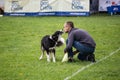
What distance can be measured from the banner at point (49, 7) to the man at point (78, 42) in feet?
80.2

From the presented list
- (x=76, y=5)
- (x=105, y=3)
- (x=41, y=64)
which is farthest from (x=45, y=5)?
(x=41, y=64)

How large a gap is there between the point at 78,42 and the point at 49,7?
24923 millimetres

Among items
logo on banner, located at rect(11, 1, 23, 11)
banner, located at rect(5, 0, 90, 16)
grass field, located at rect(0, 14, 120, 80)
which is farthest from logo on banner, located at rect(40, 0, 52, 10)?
grass field, located at rect(0, 14, 120, 80)

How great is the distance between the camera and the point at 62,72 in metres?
11.6

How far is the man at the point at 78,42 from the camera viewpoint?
12.9 metres

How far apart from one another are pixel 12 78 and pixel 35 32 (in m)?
12.3

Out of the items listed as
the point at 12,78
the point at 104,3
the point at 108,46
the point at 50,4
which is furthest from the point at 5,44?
the point at 104,3

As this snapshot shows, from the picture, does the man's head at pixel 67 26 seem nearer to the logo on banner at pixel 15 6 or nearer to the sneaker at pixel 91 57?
the sneaker at pixel 91 57

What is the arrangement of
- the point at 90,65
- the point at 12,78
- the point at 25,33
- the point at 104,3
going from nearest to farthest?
the point at 12,78
the point at 90,65
the point at 25,33
the point at 104,3

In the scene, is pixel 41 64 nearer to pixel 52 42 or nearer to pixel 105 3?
pixel 52 42

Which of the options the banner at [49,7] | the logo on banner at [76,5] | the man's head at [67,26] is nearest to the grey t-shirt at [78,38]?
the man's head at [67,26]

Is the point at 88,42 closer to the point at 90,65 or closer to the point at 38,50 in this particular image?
the point at 90,65

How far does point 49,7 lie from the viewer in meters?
37.8

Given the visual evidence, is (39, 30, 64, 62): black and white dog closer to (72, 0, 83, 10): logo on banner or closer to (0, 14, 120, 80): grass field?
(0, 14, 120, 80): grass field
